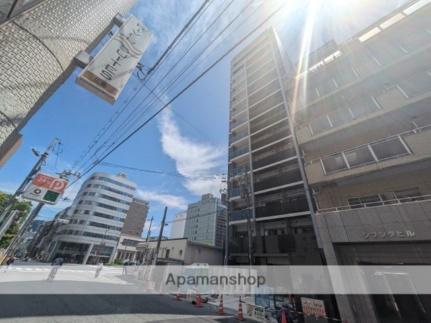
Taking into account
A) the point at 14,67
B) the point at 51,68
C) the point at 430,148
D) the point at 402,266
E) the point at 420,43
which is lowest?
the point at 402,266

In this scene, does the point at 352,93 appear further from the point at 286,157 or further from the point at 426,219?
the point at 286,157

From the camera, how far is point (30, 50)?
13.6 ft

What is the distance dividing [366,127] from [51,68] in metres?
13.1

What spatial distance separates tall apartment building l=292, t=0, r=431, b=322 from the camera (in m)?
6.74

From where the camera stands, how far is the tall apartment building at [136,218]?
68.6 m

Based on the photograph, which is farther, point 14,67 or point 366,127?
point 366,127

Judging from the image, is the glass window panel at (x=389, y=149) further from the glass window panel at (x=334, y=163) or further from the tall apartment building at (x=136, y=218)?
the tall apartment building at (x=136, y=218)

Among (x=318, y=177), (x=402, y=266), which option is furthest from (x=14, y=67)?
(x=402, y=266)

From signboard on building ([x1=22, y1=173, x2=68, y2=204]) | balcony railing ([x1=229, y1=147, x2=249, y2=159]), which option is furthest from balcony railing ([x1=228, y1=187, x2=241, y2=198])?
signboard on building ([x1=22, y1=173, x2=68, y2=204])

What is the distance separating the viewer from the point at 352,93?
36.6ft

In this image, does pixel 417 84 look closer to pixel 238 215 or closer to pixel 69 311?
pixel 69 311

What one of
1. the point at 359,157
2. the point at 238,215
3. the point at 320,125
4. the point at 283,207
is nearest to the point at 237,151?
the point at 238,215

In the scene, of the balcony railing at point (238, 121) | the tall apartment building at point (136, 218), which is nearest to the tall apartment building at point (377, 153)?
the balcony railing at point (238, 121)

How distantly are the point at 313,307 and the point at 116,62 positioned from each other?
10781mm
